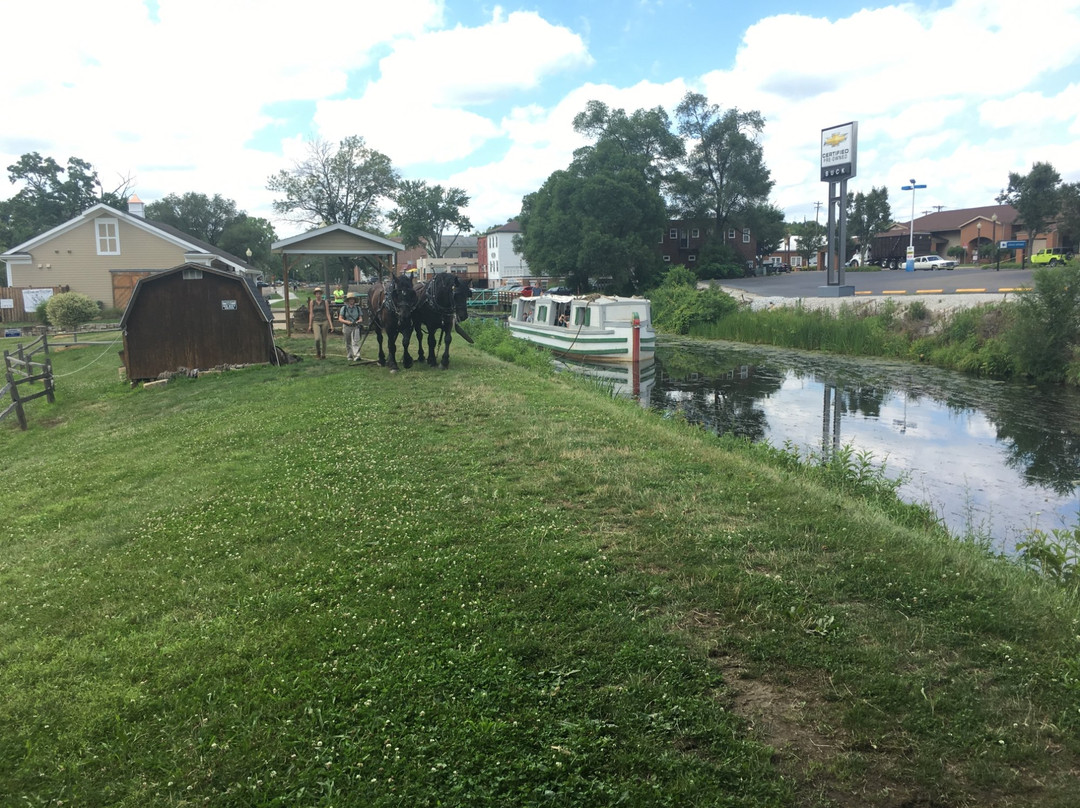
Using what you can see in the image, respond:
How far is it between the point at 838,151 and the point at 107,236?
3645cm

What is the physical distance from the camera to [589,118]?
67938mm

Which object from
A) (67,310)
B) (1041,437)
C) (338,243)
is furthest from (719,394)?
(67,310)

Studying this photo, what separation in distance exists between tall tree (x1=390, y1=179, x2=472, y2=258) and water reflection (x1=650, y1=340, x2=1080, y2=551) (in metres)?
80.9

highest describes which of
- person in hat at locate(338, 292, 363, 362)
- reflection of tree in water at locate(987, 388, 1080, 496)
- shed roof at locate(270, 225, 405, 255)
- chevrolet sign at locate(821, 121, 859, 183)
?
chevrolet sign at locate(821, 121, 859, 183)

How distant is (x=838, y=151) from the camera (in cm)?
3753

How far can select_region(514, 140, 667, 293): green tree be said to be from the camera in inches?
2247

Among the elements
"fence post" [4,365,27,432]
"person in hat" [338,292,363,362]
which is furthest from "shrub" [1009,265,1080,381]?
"fence post" [4,365,27,432]

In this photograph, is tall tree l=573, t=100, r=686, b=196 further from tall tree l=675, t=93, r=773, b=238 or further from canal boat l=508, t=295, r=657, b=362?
canal boat l=508, t=295, r=657, b=362

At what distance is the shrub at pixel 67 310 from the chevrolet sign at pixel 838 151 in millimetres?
35575

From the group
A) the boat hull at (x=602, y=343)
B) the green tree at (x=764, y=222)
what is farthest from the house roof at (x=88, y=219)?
the green tree at (x=764, y=222)

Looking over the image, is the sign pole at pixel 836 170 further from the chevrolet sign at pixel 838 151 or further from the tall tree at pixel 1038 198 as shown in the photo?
the tall tree at pixel 1038 198

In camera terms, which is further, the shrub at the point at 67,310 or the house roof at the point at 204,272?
the shrub at the point at 67,310

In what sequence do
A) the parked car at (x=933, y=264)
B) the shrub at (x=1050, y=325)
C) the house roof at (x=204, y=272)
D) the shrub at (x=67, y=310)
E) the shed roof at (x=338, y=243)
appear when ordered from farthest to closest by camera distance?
the parked car at (x=933, y=264) < the shrub at (x=67, y=310) < the shed roof at (x=338, y=243) < the shrub at (x=1050, y=325) < the house roof at (x=204, y=272)

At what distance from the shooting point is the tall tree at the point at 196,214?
242 feet
